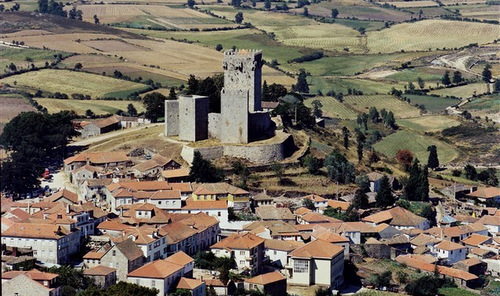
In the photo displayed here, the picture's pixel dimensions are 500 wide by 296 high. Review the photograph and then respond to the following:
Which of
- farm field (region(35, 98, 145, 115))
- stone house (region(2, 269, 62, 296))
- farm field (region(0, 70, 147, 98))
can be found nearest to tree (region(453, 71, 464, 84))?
farm field (region(0, 70, 147, 98))

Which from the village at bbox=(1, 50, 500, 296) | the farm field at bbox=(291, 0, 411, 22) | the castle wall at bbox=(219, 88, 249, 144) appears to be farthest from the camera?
the farm field at bbox=(291, 0, 411, 22)

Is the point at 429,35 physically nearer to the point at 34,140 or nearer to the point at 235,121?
the point at 235,121

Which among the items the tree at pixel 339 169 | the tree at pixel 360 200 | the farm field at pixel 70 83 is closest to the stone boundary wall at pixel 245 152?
the tree at pixel 339 169

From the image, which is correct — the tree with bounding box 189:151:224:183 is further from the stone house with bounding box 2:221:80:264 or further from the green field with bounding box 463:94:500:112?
the green field with bounding box 463:94:500:112

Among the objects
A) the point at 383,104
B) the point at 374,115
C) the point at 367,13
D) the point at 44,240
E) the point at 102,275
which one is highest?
the point at 44,240

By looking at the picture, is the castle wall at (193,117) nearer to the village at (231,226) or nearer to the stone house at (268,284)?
the village at (231,226)

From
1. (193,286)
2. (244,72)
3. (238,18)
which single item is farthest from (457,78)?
(193,286)

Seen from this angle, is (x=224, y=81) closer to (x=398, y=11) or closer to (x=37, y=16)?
(x=37, y=16)
